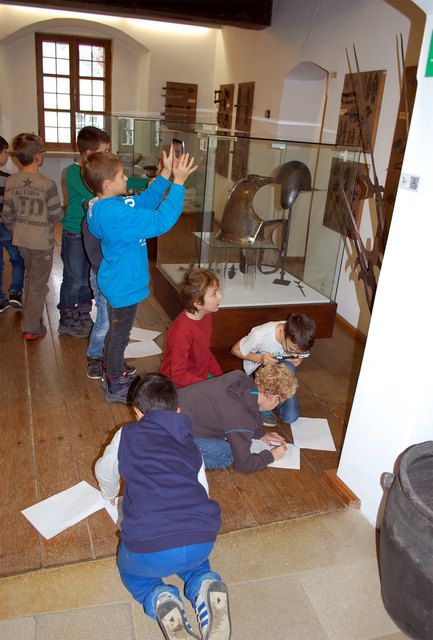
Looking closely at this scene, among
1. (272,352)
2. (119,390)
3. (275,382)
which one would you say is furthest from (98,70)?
(275,382)

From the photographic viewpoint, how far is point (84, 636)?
5.88 ft

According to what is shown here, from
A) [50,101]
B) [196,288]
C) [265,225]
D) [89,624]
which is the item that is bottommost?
[89,624]

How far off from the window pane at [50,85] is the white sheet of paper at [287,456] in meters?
7.84

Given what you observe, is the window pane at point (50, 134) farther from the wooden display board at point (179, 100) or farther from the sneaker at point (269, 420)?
the sneaker at point (269, 420)

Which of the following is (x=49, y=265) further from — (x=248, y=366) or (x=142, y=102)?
(x=142, y=102)

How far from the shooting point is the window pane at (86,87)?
8.71 m

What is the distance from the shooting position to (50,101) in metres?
8.68

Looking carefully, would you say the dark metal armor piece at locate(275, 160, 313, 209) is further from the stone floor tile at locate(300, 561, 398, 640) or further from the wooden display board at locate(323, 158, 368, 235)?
the stone floor tile at locate(300, 561, 398, 640)

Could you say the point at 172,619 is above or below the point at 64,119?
below

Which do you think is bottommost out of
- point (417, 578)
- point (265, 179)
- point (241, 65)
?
point (417, 578)

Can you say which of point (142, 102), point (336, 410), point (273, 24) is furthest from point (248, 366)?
point (142, 102)

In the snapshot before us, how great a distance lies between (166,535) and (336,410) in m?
Answer: 1.93

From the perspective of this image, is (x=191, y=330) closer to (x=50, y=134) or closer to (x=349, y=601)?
(x=349, y=601)

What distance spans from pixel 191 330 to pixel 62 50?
755cm
